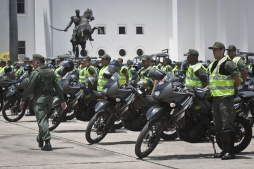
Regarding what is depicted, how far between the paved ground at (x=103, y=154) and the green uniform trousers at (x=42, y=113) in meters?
0.31

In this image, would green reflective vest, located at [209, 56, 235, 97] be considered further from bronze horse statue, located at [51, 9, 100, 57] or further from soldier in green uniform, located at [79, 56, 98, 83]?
bronze horse statue, located at [51, 9, 100, 57]

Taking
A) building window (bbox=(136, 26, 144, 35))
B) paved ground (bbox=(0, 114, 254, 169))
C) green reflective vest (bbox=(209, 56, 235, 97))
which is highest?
building window (bbox=(136, 26, 144, 35))

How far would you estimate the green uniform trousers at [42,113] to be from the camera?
28.1ft

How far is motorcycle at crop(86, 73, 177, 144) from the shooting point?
30.1 feet

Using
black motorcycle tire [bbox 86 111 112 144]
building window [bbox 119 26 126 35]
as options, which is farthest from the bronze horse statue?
black motorcycle tire [bbox 86 111 112 144]

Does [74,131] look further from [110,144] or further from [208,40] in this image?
[208,40]

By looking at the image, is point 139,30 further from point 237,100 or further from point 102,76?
point 237,100

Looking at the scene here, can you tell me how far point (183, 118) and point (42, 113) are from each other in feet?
A: 8.31

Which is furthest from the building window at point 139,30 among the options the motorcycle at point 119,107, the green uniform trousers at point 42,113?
the green uniform trousers at point 42,113

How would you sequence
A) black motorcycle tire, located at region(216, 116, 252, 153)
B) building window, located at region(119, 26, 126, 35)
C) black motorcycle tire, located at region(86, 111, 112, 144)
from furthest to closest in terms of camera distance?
building window, located at region(119, 26, 126, 35), black motorcycle tire, located at region(86, 111, 112, 144), black motorcycle tire, located at region(216, 116, 252, 153)

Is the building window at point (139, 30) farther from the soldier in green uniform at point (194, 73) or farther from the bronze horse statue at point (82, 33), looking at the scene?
the soldier in green uniform at point (194, 73)

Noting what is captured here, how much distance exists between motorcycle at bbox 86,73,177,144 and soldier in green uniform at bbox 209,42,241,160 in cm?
198

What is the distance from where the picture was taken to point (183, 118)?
7680 mm

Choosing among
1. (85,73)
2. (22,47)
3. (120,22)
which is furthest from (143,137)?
(120,22)
